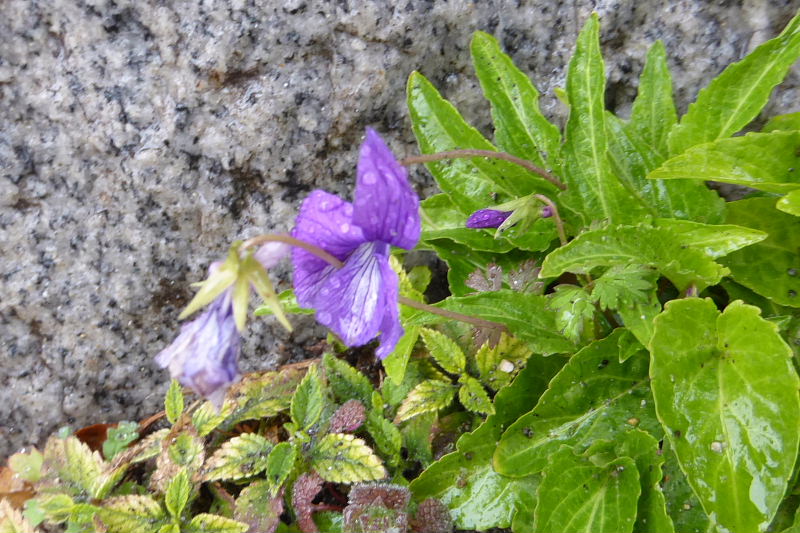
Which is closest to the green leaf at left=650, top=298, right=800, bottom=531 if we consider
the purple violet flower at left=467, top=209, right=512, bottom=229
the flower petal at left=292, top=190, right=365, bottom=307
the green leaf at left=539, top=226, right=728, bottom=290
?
the green leaf at left=539, top=226, right=728, bottom=290

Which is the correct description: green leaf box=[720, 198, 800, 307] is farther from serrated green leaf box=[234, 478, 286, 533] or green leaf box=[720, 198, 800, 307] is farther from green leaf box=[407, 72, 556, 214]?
serrated green leaf box=[234, 478, 286, 533]

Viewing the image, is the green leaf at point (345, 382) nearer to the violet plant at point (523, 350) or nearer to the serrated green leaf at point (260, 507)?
the violet plant at point (523, 350)

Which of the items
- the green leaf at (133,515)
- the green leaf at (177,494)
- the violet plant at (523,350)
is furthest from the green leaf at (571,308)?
the green leaf at (133,515)

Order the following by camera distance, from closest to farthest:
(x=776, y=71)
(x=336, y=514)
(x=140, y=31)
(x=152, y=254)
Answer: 1. (x=776, y=71)
2. (x=336, y=514)
3. (x=140, y=31)
4. (x=152, y=254)

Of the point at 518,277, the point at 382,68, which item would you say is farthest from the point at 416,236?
the point at 382,68

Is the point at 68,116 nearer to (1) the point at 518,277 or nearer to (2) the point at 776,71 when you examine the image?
(1) the point at 518,277

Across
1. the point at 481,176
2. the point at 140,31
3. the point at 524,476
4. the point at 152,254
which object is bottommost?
the point at 524,476

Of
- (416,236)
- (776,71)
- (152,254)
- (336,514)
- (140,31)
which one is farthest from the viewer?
(152,254)

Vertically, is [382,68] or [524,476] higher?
[382,68]
